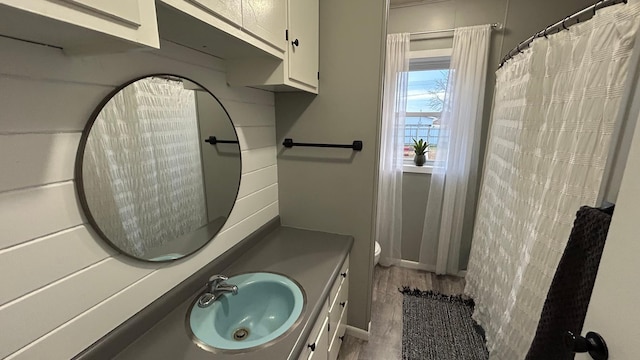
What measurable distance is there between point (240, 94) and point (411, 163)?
1.88 m

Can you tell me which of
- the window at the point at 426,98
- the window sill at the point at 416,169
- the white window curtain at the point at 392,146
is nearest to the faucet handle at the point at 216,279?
the white window curtain at the point at 392,146

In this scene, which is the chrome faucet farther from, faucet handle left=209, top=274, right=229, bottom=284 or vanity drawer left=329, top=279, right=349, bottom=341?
vanity drawer left=329, top=279, right=349, bottom=341

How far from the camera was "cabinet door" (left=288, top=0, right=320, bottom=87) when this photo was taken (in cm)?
115

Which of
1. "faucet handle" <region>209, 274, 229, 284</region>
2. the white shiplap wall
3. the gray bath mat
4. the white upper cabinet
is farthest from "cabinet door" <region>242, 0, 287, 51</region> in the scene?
the gray bath mat

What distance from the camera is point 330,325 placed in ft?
4.30

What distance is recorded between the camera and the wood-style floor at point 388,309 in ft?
5.64

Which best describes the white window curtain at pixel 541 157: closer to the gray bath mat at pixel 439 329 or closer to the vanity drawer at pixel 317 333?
the gray bath mat at pixel 439 329

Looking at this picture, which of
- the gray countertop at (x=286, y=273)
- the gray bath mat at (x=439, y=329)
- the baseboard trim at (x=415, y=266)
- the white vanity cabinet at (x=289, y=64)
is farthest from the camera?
the baseboard trim at (x=415, y=266)

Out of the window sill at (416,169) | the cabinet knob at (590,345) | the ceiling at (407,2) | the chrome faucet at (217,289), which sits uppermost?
the ceiling at (407,2)

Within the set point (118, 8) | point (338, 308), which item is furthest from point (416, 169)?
point (118, 8)

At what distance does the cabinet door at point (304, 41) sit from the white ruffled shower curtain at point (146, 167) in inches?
18.9

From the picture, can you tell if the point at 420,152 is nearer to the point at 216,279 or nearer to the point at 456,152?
the point at 456,152

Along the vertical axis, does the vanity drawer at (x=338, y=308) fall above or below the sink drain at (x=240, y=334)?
below

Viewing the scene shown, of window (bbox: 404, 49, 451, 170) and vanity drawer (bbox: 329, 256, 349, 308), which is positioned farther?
window (bbox: 404, 49, 451, 170)
